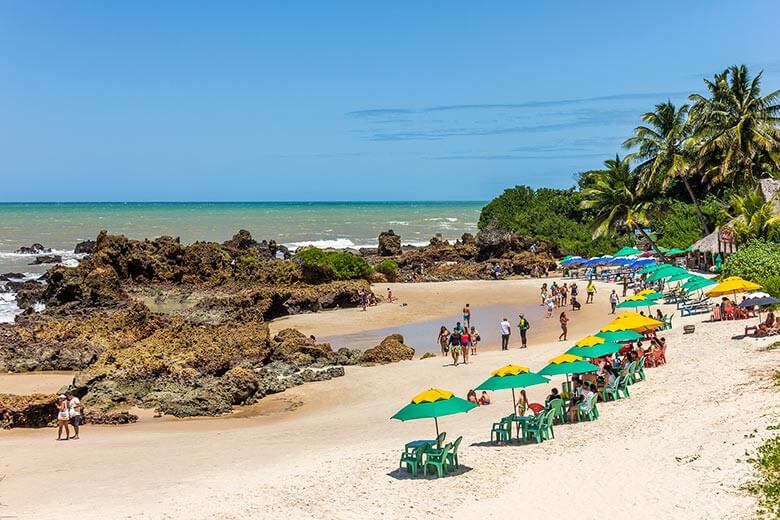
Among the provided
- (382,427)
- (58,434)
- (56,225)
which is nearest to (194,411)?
(58,434)

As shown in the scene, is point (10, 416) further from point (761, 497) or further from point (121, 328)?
point (761, 497)

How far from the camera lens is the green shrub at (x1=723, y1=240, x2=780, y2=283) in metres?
30.4

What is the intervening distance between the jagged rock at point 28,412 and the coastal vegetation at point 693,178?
94.0 ft

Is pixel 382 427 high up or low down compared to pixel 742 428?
down

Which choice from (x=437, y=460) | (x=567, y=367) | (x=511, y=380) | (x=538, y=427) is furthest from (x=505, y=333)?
(x=437, y=460)

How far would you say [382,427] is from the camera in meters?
18.3

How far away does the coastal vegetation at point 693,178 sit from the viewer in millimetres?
42438

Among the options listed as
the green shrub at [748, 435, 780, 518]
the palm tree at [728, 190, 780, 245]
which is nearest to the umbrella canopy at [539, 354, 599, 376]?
the green shrub at [748, 435, 780, 518]

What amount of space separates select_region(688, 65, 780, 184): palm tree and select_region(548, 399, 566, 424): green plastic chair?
99.2 feet

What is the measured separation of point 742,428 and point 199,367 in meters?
15.9

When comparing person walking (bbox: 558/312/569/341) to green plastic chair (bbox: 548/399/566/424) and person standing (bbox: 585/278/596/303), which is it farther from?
green plastic chair (bbox: 548/399/566/424)

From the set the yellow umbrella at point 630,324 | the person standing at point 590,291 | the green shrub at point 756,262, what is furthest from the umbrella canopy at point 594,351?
the person standing at point 590,291

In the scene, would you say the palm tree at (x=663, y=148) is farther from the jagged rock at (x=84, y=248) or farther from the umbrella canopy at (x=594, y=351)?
the jagged rock at (x=84, y=248)

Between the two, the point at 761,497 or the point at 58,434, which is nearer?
the point at 761,497
